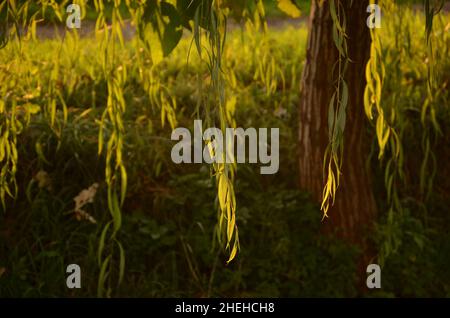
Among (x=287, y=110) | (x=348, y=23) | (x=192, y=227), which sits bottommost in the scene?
(x=192, y=227)

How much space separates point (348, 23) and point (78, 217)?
1435 millimetres

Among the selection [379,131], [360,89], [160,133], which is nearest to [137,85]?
[160,133]

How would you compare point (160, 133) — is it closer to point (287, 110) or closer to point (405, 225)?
point (287, 110)

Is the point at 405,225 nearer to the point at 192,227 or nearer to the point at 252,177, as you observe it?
the point at 252,177

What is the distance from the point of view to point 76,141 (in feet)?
11.8

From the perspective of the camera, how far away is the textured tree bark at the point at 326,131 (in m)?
3.31

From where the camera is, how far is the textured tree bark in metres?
3.31

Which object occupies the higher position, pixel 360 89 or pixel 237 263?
pixel 360 89

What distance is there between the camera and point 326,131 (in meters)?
3.41

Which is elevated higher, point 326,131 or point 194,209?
point 326,131

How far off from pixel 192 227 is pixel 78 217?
52 centimetres
